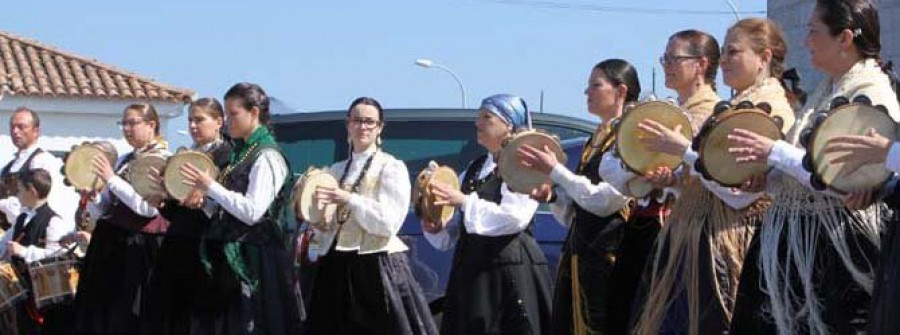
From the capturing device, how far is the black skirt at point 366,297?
7.04 meters

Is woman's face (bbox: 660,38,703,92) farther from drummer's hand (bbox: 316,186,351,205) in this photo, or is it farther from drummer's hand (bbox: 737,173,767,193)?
drummer's hand (bbox: 316,186,351,205)

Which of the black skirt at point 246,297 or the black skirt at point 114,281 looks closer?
the black skirt at point 246,297

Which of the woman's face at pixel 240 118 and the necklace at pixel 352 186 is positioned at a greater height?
the woman's face at pixel 240 118

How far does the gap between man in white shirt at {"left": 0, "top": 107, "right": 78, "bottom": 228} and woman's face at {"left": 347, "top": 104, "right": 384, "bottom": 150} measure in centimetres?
247

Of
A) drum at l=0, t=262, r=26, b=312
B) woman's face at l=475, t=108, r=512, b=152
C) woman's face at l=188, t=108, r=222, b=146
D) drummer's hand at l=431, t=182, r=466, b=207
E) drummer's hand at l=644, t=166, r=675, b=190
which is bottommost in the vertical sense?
drum at l=0, t=262, r=26, b=312

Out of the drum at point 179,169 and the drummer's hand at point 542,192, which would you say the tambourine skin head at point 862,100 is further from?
the drum at point 179,169

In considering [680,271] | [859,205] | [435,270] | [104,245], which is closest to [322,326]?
[435,270]

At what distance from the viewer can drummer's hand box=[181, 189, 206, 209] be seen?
7289 millimetres

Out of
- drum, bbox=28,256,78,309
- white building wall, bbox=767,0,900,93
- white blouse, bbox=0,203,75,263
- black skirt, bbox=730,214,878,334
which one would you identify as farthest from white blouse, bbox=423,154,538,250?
white building wall, bbox=767,0,900,93

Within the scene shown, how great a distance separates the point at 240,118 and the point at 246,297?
0.85m

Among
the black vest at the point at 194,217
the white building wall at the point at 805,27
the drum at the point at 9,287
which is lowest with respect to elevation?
the white building wall at the point at 805,27

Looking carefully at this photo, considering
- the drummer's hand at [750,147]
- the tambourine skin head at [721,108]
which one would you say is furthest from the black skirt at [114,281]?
the drummer's hand at [750,147]

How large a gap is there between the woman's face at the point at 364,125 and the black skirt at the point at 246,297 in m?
0.68

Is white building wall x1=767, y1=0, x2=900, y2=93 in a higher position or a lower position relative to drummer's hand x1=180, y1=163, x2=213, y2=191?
lower
